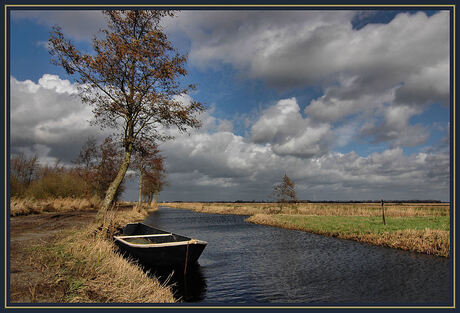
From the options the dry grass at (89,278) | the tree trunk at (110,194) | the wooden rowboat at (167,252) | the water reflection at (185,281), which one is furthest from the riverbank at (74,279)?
the tree trunk at (110,194)

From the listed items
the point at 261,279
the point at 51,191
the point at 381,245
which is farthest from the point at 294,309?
the point at 51,191

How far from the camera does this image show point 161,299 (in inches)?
271

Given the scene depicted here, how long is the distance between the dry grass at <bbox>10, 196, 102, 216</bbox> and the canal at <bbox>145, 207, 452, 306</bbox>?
2061 centimetres

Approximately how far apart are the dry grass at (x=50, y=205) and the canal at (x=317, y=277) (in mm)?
20610

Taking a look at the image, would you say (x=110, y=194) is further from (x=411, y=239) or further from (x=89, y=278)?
(x=411, y=239)

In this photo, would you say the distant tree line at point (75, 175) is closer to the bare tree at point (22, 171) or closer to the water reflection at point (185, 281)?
the bare tree at point (22, 171)

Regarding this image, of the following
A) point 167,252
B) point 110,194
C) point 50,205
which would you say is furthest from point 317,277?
point 50,205

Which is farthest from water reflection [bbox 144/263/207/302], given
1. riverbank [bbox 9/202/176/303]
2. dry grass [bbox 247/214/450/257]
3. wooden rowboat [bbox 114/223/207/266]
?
dry grass [bbox 247/214/450/257]

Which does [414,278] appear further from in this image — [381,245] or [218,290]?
[218,290]

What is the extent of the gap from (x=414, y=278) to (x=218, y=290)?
7826 mm

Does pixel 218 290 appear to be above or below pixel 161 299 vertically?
below

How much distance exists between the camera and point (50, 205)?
3244 cm

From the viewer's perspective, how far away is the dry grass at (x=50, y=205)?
2570 cm
